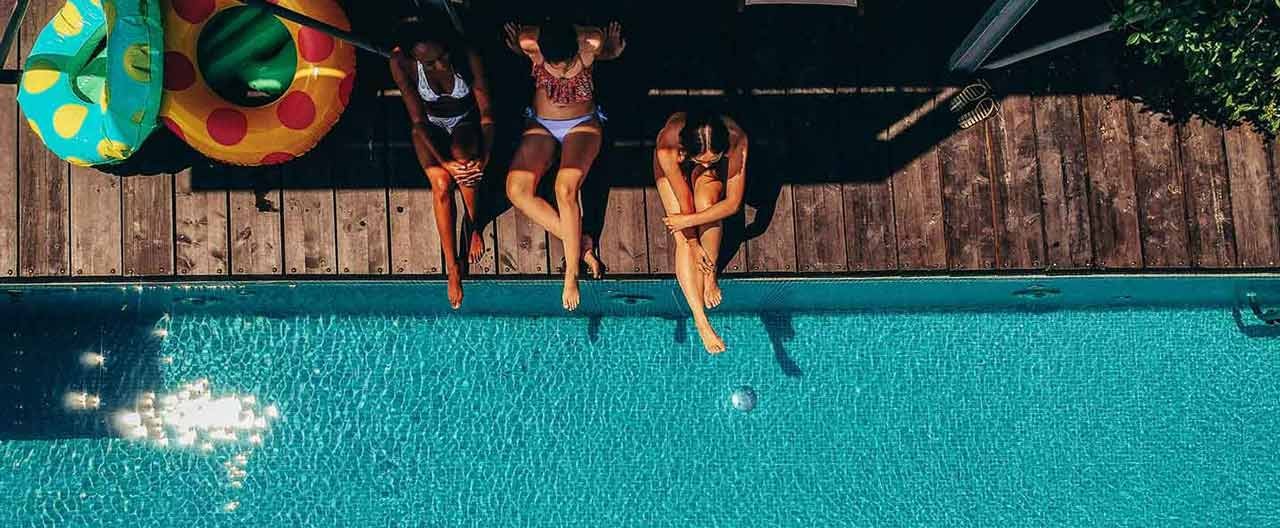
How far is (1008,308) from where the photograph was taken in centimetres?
648

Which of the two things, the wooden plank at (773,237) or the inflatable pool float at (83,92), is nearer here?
the inflatable pool float at (83,92)

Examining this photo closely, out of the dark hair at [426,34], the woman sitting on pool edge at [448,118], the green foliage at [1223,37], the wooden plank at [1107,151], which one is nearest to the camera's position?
the green foliage at [1223,37]

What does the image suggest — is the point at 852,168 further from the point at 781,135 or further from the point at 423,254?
the point at 423,254

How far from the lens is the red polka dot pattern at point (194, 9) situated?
5246 mm

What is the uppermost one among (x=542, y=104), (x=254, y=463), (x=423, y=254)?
(x=542, y=104)

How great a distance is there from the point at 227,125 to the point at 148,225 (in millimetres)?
1222

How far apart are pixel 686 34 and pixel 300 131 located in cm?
269

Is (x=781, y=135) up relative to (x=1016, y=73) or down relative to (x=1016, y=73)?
down

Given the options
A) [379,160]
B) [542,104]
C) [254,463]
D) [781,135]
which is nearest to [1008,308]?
[781,135]

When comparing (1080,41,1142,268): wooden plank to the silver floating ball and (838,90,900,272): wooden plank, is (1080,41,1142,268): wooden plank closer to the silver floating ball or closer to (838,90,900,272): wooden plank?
(838,90,900,272): wooden plank

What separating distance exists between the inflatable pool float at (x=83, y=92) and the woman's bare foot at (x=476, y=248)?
2056 mm

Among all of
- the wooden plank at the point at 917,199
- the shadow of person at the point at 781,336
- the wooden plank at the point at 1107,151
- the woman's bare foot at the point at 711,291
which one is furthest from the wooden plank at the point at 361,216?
the wooden plank at the point at 1107,151

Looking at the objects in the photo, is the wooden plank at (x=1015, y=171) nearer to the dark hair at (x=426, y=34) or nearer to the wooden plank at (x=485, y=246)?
the wooden plank at (x=485, y=246)

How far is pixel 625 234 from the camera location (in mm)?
5910
